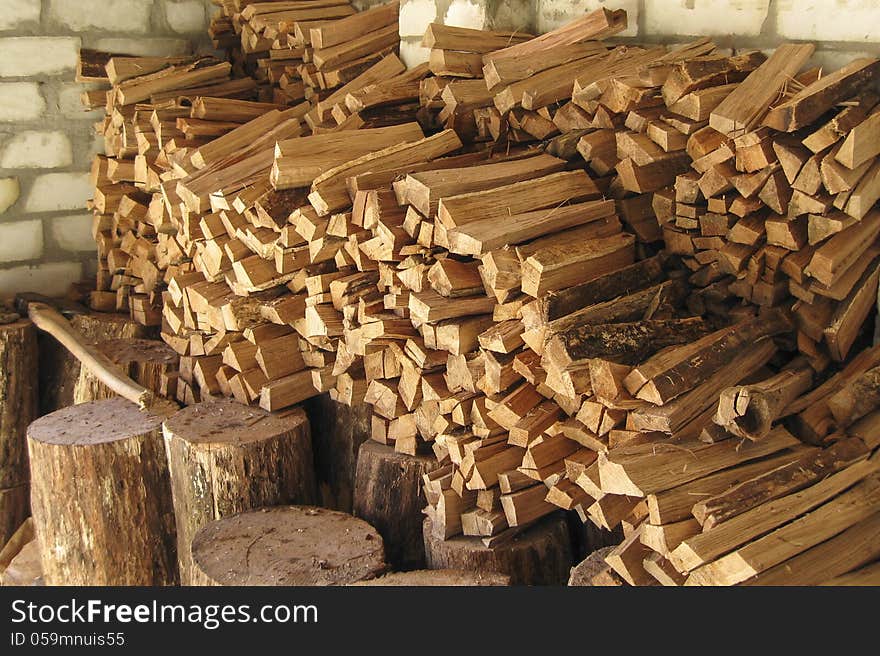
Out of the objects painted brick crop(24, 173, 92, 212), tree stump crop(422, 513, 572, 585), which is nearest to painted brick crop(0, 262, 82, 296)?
painted brick crop(24, 173, 92, 212)

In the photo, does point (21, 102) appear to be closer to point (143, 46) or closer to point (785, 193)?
point (143, 46)

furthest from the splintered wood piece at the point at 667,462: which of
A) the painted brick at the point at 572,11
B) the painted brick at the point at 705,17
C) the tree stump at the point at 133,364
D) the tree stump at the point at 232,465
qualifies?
the tree stump at the point at 133,364

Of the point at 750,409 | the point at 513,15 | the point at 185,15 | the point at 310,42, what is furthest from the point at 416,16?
the point at 750,409

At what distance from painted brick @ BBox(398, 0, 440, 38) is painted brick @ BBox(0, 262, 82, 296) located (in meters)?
2.39

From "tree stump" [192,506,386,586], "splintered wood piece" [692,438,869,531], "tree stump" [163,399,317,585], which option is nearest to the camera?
"splintered wood piece" [692,438,869,531]

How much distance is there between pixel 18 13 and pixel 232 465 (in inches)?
119

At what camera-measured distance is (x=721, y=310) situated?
321 cm

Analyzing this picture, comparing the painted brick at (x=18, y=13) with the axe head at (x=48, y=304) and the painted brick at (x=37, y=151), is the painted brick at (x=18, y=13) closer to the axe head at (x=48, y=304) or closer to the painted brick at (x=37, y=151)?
the painted brick at (x=37, y=151)

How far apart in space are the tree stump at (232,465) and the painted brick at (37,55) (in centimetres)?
250

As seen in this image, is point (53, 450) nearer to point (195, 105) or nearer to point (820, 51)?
point (195, 105)

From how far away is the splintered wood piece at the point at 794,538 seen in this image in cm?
230

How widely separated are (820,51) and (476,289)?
1.39 metres

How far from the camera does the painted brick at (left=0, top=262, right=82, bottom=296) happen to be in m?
5.51

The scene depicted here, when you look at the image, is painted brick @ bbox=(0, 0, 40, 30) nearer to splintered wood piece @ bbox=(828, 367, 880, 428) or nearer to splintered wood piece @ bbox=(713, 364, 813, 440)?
splintered wood piece @ bbox=(713, 364, 813, 440)
